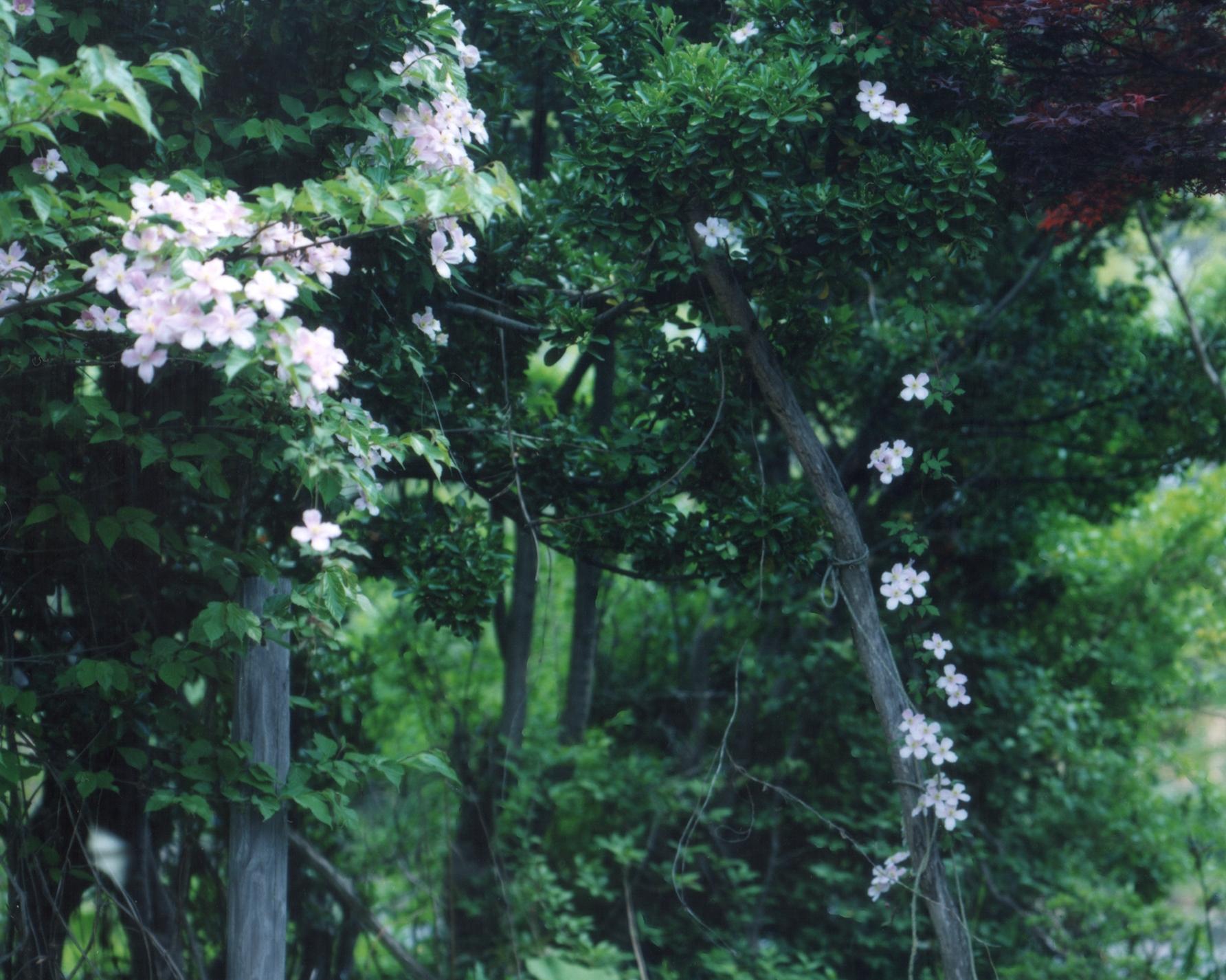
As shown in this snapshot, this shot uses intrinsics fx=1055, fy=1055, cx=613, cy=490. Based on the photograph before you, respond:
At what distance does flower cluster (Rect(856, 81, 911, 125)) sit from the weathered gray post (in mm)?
1809

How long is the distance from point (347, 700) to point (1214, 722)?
6.51 meters

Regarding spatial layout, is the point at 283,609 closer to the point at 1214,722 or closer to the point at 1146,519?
the point at 1146,519

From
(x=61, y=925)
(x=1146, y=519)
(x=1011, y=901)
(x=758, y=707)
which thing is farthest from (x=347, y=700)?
(x=1146, y=519)

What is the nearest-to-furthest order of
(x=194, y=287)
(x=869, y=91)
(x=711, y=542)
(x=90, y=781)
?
(x=194, y=287) < (x=90, y=781) < (x=869, y=91) < (x=711, y=542)

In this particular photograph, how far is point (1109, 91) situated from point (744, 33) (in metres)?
0.90

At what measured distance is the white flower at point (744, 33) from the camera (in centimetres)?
270

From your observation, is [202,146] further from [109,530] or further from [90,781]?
[90,781]

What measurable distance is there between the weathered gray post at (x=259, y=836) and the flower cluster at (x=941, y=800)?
155 centimetres

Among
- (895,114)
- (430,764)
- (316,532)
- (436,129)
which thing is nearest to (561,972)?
(430,764)

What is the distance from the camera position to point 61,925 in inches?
103

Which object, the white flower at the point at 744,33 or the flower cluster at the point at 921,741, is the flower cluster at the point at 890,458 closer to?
the flower cluster at the point at 921,741

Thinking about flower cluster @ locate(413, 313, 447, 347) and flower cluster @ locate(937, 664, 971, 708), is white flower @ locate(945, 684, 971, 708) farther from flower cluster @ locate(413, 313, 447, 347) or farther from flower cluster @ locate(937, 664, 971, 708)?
flower cluster @ locate(413, 313, 447, 347)

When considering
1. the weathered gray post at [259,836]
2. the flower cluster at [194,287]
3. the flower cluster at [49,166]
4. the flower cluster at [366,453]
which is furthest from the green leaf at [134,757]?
the flower cluster at [49,166]

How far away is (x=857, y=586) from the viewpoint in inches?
106
